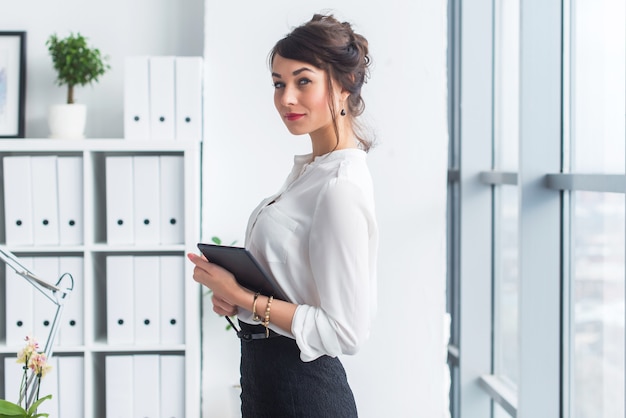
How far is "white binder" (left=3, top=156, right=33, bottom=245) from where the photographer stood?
9.46 ft

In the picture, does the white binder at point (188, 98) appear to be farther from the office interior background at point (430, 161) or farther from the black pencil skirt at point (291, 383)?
the black pencil skirt at point (291, 383)

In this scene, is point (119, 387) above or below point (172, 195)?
below

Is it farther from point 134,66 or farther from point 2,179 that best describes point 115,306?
point 134,66

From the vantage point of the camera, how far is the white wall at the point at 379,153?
118 inches

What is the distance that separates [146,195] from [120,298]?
1.31ft

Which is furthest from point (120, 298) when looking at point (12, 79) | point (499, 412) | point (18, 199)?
point (499, 412)

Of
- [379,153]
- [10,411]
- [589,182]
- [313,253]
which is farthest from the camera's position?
[379,153]

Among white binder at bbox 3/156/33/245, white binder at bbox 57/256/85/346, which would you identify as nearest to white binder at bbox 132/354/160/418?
white binder at bbox 57/256/85/346

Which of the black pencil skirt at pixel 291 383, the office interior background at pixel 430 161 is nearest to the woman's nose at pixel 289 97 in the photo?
the black pencil skirt at pixel 291 383

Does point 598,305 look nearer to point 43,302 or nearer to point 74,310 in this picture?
point 74,310

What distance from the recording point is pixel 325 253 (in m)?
1.54

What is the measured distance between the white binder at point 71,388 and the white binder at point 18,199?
1.58 feet

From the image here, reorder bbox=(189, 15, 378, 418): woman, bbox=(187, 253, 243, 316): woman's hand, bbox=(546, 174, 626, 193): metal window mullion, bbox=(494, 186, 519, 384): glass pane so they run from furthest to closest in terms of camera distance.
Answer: bbox=(494, 186, 519, 384): glass pane, bbox=(546, 174, 626, 193): metal window mullion, bbox=(187, 253, 243, 316): woman's hand, bbox=(189, 15, 378, 418): woman

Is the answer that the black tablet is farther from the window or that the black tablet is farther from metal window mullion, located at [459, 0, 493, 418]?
metal window mullion, located at [459, 0, 493, 418]
